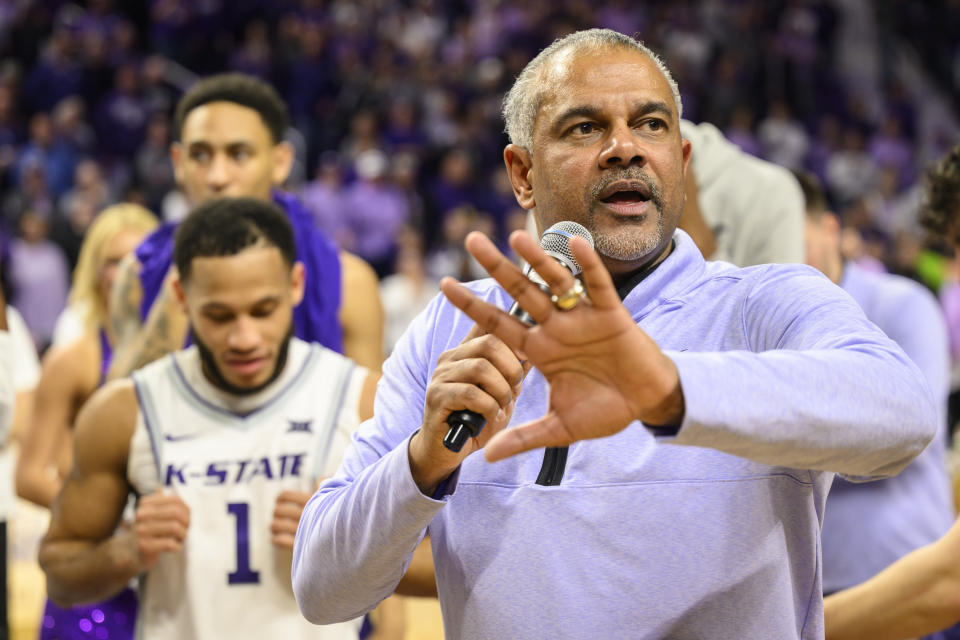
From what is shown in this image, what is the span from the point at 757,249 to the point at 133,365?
1740 mm

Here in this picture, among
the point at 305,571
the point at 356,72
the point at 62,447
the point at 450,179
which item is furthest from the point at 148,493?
the point at 356,72

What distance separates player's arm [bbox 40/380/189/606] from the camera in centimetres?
275

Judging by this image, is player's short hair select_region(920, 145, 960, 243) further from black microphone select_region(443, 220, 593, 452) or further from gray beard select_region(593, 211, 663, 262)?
black microphone select_region(443, 220, 593, 452)

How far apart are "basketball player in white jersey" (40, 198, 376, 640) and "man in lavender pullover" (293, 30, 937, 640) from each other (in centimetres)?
85

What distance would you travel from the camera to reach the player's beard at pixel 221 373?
111 inches

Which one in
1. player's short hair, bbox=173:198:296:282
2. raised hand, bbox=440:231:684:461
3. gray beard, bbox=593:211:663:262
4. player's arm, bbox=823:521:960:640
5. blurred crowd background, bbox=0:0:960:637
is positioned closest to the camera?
raised hand, bbox=440:231:684:461

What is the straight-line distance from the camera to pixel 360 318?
363 centimetres

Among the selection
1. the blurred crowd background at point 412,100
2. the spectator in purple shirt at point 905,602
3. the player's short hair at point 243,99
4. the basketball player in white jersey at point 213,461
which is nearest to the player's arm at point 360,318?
the player's short hair at point 243,99

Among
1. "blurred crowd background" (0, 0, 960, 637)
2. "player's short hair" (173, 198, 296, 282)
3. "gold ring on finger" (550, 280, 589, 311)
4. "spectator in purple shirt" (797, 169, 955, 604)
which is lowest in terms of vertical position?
"spectator in purple shirt" (797, 169, 955, 604)

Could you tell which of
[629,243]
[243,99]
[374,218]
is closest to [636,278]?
[629,243]

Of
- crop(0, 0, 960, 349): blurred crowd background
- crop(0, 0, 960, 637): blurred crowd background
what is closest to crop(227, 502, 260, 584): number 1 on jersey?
crop(0, 0, 960, 637): blurred crowd background

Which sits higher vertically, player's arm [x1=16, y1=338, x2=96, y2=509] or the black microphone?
the black microphone

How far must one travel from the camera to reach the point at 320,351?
2.98 metres

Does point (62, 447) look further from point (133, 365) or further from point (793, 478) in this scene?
point (793, 478)
